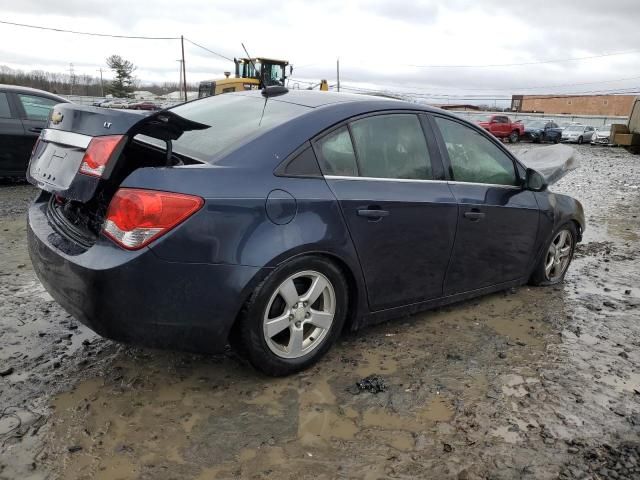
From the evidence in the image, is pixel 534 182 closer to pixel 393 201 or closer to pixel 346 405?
pixel 393 201

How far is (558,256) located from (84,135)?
397 centimetres

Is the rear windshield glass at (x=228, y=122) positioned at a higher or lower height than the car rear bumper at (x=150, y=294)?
higher

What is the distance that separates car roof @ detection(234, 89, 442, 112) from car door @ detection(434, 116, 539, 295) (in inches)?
10.9

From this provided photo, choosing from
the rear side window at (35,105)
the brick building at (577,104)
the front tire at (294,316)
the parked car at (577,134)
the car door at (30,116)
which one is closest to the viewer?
the front tire at (294,316)

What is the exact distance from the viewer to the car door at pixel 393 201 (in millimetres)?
3010

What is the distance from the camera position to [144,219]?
2.38 metres

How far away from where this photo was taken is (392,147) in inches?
130

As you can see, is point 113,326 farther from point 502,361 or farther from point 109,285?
point 502,361

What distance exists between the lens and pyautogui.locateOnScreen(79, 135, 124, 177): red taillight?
2.57 metres

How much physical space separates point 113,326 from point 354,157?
1.59 meters

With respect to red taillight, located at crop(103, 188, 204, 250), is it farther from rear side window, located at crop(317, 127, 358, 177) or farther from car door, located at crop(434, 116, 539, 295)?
car door, located at crop(434, 116, 539, 295)

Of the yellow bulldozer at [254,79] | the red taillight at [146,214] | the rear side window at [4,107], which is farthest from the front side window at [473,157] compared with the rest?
the yellow bulldozer at [254,79]

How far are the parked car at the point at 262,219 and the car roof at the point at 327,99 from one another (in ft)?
0.07

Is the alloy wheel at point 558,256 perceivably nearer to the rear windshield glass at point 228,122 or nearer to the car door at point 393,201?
the car door at point 393,201
